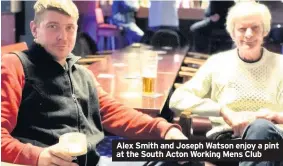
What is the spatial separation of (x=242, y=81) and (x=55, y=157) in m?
0.60

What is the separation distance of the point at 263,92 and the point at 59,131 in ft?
1.92

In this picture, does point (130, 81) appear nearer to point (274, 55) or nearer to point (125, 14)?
point (125, 14)

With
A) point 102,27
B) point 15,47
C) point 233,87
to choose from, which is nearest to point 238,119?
point 233,87

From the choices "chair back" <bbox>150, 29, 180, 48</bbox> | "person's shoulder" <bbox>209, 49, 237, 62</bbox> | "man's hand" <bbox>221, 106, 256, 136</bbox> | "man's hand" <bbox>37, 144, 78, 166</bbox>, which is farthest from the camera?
"chair back" <bbox>150, 29, 180, 48</bbox>

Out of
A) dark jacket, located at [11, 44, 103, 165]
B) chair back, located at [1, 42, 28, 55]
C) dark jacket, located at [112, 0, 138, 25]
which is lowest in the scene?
dark jacket, located at [11, 44, 103, 165]

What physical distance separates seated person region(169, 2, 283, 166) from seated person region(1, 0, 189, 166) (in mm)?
208

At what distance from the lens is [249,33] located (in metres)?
1.31

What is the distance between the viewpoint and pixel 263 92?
133cm

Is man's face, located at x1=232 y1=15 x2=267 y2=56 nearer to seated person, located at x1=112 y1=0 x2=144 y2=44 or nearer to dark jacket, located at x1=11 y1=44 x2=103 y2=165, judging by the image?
seated person, located at x1=112 y1=0 x2=144 y2=44

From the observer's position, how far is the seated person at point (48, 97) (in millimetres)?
1034

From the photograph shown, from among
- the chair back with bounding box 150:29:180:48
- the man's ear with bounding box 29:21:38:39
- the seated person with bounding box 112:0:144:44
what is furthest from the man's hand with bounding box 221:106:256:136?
the chair back with bounding box 150:29:180:48

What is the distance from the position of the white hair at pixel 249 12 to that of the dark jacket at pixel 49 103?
1.55ft

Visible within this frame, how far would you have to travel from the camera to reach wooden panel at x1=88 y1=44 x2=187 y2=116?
144cm

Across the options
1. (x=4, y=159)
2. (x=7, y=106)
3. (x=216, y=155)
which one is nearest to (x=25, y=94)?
(x=7, y=106)
